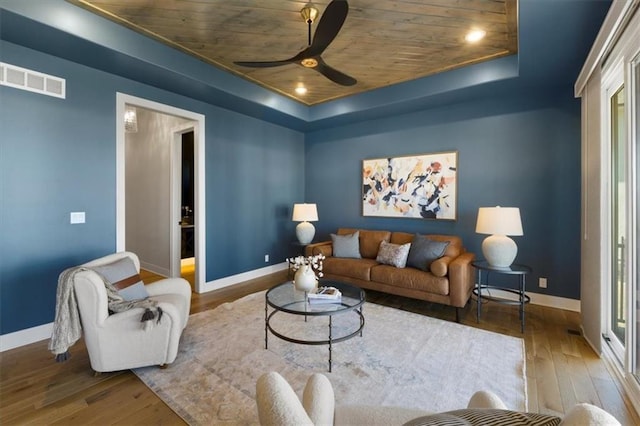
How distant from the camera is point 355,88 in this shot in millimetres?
4156

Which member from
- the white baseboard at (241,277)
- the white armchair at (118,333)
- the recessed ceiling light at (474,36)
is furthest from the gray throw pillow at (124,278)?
the recessed ceiling light at (474,36)

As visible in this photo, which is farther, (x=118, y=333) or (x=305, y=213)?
(x=305, y=213)

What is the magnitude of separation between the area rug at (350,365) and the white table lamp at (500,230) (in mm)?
803

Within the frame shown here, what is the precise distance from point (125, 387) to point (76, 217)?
6.09ft

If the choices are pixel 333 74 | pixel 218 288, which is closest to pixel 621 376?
pixel 333 74

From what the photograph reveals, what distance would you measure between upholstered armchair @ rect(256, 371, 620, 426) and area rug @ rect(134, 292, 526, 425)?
0.84 meters

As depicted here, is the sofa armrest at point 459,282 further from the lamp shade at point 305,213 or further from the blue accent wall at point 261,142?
the lamp shade at point 305,213

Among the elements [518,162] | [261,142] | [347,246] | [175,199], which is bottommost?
[347,246]

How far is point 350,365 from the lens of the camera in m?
2.22

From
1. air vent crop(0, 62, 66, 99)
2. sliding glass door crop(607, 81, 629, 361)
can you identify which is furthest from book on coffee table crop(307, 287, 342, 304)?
air vent crop(0, 62, 66, 99)

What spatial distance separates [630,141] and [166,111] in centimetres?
443

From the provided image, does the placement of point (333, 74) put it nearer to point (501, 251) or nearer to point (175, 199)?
point (501, 251)

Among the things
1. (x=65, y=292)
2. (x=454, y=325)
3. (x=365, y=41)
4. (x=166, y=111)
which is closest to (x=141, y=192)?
(x=166, y=111)

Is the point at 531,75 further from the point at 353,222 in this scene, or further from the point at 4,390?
the point at 4,390
